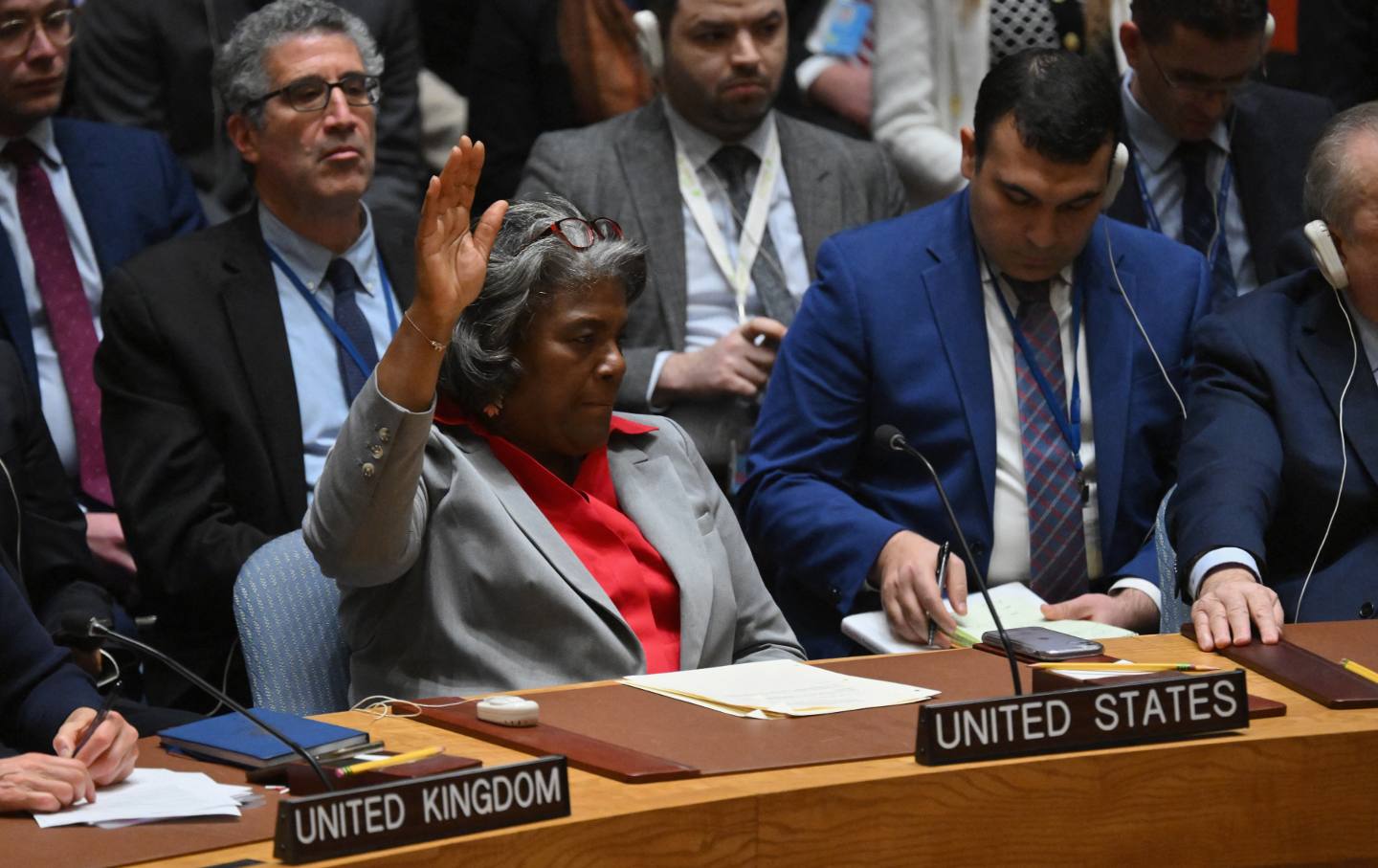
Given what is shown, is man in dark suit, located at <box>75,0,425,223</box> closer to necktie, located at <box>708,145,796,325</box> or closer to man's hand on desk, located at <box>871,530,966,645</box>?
necktie, located at <box>708,145,796,325</box>

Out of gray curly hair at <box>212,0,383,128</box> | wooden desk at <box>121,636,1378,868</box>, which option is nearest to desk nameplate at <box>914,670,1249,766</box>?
wooden desk at <box>121,636,1378,868</box>

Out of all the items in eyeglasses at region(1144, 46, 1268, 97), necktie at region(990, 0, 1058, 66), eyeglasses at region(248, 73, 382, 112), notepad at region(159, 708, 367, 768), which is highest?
necktie at region(990, 0, 1058, 66)

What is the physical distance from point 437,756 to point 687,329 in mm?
2301

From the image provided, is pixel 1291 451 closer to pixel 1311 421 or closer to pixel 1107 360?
pixel 1311 421

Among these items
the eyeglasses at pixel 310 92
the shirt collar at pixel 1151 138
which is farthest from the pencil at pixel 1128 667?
the eyeglasses at pixel 310 92

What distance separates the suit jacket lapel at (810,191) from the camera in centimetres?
429

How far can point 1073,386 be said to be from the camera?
3.55 m

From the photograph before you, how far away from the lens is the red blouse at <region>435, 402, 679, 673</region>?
9.02 feet

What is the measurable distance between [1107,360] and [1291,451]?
0.48 meters

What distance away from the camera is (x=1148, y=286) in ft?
12.0

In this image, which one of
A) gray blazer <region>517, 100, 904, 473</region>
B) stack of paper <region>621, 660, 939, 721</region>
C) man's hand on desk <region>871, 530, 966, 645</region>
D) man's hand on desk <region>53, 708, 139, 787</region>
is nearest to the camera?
man's hand on desk <region>53, 708, 139, 787</region>

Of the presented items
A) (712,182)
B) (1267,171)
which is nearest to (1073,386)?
(1267,171)

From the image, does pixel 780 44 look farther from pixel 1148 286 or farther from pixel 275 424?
pixel 275 424

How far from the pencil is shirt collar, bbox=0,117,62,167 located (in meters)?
2.57
